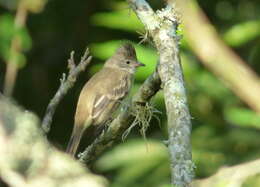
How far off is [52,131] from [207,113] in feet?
16.6

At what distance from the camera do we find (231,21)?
21.7 feet

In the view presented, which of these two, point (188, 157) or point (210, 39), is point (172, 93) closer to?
point (210, 39)

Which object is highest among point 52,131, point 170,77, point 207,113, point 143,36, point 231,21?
point 170,77

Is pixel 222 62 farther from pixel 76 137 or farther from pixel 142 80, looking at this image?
pixel 76 137

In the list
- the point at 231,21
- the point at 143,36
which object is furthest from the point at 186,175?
the point at 231,21

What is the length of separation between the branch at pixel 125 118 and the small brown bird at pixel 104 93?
1838 mm

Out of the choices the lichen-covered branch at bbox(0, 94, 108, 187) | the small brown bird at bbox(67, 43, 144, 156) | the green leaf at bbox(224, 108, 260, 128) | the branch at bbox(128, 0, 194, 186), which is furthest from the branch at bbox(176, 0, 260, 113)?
the small brown bird at bbox(67, 43, 144, 156)

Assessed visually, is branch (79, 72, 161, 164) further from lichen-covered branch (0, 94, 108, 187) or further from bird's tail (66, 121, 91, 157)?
bird's tail (66, 121, 91, 157)

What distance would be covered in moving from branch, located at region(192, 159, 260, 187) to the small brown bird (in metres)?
4.24

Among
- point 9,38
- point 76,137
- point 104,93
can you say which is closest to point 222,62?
point 9,38

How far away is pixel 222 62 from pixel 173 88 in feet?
→ 1.10

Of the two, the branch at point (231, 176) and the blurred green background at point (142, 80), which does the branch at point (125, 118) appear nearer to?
the blurred green background at point (142, 80)

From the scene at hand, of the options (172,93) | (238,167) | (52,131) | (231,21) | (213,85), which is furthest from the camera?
(52,131)

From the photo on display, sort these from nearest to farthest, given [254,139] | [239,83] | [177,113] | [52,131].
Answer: [239,83] < [177,113] < [254,139] < [52,131]
